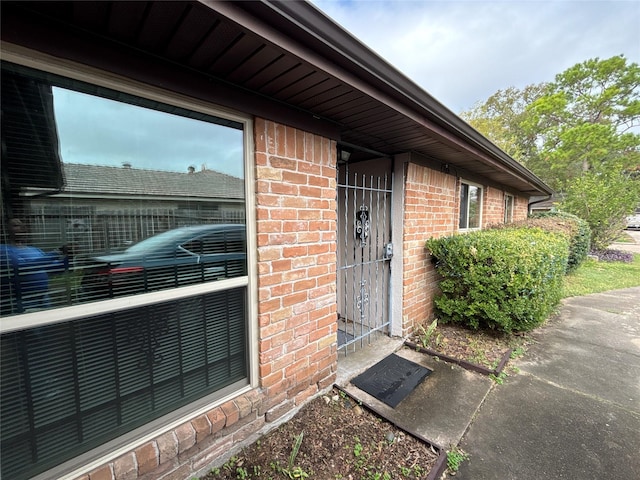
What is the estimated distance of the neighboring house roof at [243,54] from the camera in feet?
3.43

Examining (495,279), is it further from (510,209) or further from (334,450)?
(510,209)

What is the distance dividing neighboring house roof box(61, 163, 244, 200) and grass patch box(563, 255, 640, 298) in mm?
7086

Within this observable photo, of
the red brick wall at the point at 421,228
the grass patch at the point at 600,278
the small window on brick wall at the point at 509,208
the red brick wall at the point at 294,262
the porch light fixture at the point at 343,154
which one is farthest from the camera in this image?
the small window on brick wall at the point at 509,208

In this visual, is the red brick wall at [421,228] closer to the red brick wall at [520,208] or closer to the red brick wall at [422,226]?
the red brick wall at [422,226]

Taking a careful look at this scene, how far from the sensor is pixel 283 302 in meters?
1.96

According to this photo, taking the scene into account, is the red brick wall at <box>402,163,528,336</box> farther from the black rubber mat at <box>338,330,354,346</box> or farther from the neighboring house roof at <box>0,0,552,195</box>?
the neighboring house roof at <box>0,0,552,195</box>

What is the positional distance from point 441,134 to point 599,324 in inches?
163

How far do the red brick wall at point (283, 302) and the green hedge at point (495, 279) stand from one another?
6.80 feet

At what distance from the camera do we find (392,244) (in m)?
3.39

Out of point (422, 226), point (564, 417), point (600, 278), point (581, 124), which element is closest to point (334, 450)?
point (564, 417)

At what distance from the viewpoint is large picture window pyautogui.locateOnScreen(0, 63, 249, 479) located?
1.10 meters

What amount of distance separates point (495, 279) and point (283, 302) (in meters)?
2.73

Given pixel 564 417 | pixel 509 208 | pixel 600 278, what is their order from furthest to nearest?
pixel 509 208
pixel 600 278
pixel 564 417

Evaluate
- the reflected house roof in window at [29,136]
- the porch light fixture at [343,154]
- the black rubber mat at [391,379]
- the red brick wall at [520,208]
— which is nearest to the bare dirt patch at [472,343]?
the black rubber mat at [391,379]
